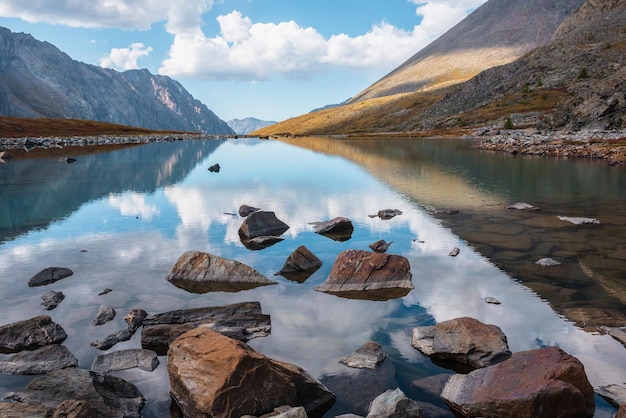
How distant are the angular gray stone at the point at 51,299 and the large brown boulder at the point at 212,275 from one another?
3967 millimetres

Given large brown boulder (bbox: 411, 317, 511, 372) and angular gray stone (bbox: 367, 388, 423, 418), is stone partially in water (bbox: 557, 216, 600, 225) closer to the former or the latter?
large brown boulder (bbox: 411, 317, 511, 372)

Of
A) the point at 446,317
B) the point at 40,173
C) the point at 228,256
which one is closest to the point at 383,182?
the point at 228,256

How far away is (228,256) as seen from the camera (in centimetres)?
2203

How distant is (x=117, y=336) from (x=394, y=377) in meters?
8.28

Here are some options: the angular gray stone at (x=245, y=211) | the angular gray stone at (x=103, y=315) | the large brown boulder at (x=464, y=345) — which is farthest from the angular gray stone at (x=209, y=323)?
the angular gray stone at (x=245, y=211)

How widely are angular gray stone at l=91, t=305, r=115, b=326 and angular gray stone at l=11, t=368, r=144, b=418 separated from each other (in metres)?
4.05

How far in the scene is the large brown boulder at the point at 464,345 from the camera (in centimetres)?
1173

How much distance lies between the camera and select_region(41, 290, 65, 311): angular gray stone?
1576 centimetres

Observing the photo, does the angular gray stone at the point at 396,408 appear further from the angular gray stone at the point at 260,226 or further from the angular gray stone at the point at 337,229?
the angular gray stone at the point at 260,226

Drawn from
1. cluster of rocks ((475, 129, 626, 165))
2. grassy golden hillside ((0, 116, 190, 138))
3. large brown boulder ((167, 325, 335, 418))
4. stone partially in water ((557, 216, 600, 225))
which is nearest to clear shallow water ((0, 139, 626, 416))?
large brown boulder ((167, 325, 335, 418))

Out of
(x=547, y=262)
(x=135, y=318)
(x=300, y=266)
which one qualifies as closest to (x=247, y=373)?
(x=135, y=318)

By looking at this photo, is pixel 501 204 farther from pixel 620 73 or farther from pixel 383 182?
pixel 620 73

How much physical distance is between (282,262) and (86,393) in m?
11.9

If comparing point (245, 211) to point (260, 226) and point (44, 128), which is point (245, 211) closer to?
point (260, 226)
